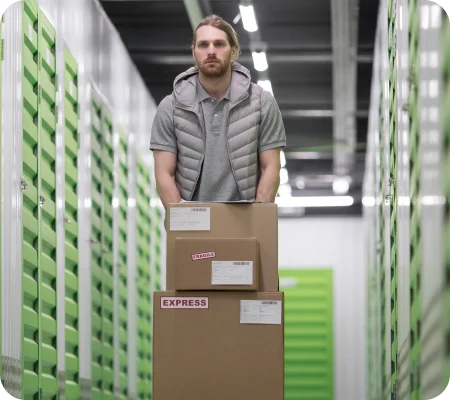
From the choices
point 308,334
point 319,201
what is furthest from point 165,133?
point 308,334

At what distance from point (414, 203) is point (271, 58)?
5.67 metres

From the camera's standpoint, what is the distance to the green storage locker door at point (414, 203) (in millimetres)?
3607

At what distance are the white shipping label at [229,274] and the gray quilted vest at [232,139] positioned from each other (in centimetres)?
47

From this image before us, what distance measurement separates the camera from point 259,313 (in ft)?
13.8

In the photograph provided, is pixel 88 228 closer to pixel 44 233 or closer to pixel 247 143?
pixel 44 233

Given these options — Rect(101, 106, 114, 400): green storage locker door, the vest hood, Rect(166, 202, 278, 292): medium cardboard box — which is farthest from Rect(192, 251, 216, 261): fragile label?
Rect(101, 106, 114, 400): green storage locker door

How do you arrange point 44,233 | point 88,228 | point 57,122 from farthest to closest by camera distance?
1. point 88,228
2. point 57,122
3. point 44,233

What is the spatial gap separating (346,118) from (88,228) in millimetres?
5150

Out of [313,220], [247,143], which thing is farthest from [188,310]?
[313,220]

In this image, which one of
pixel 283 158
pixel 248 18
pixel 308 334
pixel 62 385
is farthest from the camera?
pixel 308 334

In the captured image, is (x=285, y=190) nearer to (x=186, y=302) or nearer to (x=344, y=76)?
(x=344, y=76)

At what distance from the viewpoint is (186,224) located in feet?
14.1

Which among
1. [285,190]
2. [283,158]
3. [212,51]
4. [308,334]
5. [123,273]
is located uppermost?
[283,158]

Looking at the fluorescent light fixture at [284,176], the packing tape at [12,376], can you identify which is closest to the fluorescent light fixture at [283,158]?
the fluorescent light fixture at [284,176]
